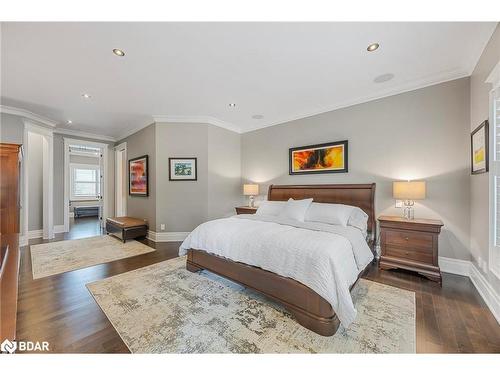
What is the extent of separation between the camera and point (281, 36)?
6.61ft

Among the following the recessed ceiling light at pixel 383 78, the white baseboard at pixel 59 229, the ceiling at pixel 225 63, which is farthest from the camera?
the white baseboard at pixel 59 229

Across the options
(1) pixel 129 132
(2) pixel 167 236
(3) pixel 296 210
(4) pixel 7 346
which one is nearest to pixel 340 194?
(3) pixel 296 210

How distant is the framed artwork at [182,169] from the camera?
450cm

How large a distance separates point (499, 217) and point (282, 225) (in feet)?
6.73

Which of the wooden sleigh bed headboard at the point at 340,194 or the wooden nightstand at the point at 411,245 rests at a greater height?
the wooden sleigh bed headboard at the point at 340,194

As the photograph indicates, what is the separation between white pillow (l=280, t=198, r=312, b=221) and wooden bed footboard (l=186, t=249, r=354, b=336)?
1224 millimetres

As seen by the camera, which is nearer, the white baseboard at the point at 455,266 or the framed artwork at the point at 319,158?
the white baseboard at the point at 455,266

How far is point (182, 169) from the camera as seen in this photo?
4520 mm

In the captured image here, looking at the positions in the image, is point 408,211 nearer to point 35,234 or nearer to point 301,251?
point 301,251

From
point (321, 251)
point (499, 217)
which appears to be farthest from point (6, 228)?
point (499, 217)

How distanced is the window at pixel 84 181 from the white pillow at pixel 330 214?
874 centimetres

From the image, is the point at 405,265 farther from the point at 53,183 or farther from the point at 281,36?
the point at 53,183

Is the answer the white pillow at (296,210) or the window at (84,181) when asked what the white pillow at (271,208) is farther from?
the window at (84,181)

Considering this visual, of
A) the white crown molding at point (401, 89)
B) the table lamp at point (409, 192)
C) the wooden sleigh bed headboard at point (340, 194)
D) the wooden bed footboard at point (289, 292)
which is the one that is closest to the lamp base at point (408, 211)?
the table lamp at point (409, 192)
